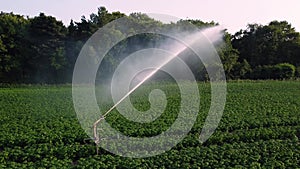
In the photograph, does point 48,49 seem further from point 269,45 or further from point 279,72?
point 269,45

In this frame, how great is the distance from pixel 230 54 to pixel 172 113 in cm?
3018

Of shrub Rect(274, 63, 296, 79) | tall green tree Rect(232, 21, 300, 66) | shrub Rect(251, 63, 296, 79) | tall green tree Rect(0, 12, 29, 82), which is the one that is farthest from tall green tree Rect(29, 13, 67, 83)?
tall green tree Rect(232, 21, 300, 66)

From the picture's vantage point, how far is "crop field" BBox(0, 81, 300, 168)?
9.26 metres

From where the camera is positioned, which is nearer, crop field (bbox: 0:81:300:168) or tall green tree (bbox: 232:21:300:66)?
crop field (bbox: 0:81:300:168)

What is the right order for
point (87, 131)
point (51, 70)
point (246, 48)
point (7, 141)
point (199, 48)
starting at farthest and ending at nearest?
point (246, 48) < point (51, 70) < point (199, 48) < point (87, 131) < point (7, 141)

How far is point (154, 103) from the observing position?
19344 millimetres

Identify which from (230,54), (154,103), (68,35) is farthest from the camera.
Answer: (230,54)

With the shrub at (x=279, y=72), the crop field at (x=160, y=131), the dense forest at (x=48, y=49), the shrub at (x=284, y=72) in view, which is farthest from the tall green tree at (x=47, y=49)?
the shrub at (x=284, y=72)

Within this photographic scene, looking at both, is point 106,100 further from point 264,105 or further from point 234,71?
point 234,71

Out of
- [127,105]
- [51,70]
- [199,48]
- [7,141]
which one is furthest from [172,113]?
[51,70]

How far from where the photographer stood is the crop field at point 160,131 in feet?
30.4

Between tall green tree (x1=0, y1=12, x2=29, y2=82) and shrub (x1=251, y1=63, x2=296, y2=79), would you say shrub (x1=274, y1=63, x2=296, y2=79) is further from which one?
tall green tree (x1=0, y1=12, x2=29, y2=82)

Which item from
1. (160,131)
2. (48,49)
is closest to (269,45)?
(48,49)

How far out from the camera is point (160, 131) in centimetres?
1284
